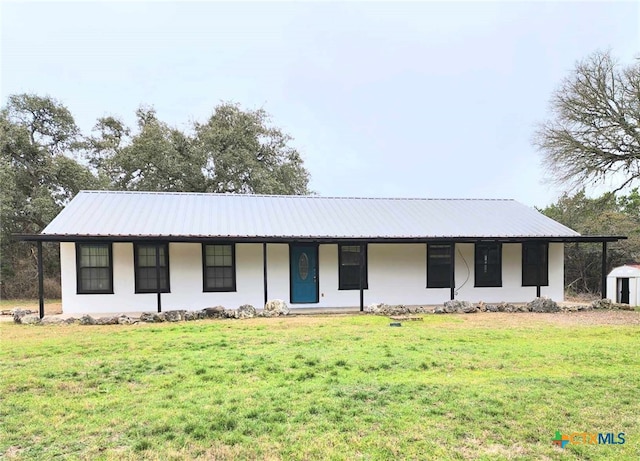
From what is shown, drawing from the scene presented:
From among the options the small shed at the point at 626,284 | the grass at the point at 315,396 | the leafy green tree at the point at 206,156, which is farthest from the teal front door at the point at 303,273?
the small shed at the point at 626,284

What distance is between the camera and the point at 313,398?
420 cm

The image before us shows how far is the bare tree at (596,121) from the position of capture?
48.8ft

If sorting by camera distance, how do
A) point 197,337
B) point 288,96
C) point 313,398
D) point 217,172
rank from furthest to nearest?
point 288,96 → point 217,172 → point 197,337 → point 313,398

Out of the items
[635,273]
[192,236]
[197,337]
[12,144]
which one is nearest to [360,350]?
[197,337]

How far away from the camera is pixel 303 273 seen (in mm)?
12508

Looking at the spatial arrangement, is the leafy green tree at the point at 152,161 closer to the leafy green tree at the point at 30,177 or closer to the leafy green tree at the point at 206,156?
the leafy green tree at the point at 206,156

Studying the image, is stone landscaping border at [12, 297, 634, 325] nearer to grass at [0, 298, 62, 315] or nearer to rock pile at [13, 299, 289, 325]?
rock pile at [13, 299, 289, 325]

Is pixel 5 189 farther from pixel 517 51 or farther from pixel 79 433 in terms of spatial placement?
pixel 517 51

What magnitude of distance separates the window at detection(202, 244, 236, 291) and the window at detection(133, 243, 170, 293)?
1.10 m

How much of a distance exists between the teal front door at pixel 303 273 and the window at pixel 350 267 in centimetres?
82

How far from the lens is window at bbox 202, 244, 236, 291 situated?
39.1 feet

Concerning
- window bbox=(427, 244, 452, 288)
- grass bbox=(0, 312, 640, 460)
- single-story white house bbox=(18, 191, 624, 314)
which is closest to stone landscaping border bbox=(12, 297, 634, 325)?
single-story white house bbox=(18, 191, 624, 314)

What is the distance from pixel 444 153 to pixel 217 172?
A: 45.9 ft

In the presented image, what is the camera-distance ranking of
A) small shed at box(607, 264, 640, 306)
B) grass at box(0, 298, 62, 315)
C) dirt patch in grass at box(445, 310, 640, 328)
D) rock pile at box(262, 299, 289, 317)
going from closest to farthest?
dirt patch in grass at box(445, 310, 640, 328)
rock pile at box(262, 299, 289, 317)
grass at box(0, 298, 62, 315)
small shed at box(607, 264, 640, 306)
